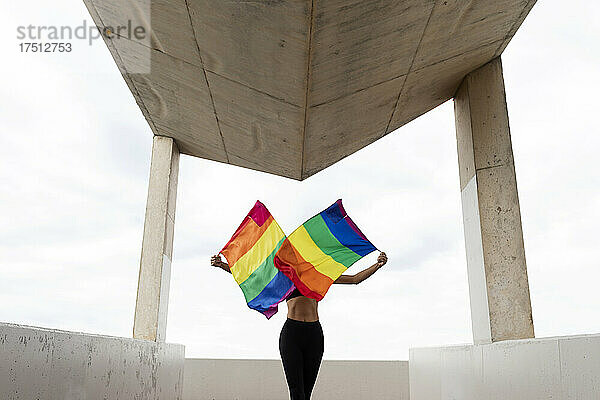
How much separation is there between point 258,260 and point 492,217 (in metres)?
1.82

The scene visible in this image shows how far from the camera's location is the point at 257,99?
13.8ft

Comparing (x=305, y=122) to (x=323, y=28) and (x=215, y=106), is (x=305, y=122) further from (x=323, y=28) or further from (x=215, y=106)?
(x=323, y=28)

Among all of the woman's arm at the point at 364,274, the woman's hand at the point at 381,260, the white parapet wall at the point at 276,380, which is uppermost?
the woman's hand at the point at 381,260

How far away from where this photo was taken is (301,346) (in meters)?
3.55

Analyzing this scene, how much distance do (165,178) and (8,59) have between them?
7.75 feet

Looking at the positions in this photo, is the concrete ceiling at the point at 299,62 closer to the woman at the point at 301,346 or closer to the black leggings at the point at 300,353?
the woman at the point at 301,346

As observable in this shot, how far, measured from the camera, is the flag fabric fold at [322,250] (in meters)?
4.01

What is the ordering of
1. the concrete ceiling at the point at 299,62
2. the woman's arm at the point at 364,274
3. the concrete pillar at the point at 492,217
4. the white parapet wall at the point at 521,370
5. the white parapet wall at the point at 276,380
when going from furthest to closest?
the white parapet wall at the point at 276,380 < the woman's arm at the point at 364,274 < the concrete pillar at the point at 492,217 < the concrete ceiling at the point at 299,62 < the white parapet wall at the point at 521,370

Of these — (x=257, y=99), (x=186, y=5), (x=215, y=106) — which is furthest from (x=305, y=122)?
(x=186, y=5)

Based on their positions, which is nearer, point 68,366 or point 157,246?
point 68,366

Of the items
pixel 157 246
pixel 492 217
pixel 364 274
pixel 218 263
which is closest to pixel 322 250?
pixel 364 274

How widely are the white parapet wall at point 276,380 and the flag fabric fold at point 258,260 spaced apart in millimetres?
3089

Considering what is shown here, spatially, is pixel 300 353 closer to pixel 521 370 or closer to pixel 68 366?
pixel 521 370

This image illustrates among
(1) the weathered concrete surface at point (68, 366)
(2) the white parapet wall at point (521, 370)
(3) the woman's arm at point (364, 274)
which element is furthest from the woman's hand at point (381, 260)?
(1) the weathered concrete surface at point (68, 366)
